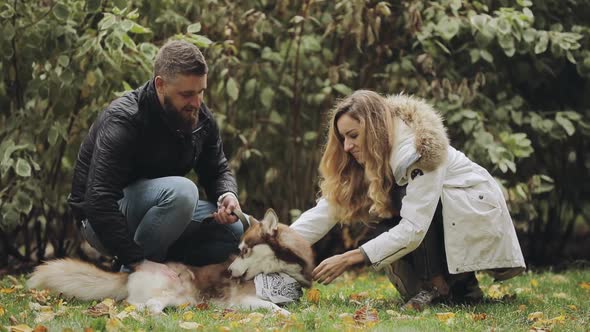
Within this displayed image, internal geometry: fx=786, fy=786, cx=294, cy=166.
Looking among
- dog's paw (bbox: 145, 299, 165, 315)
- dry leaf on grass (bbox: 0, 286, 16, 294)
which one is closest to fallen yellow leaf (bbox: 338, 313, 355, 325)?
dog's paw (bbox: 145, 299, 165, 315)

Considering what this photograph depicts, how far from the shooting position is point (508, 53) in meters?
6.15

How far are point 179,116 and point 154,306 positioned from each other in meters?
1.08

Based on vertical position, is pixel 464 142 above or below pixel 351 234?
above

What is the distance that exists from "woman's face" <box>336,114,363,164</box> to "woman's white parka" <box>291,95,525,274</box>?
0.20 metres

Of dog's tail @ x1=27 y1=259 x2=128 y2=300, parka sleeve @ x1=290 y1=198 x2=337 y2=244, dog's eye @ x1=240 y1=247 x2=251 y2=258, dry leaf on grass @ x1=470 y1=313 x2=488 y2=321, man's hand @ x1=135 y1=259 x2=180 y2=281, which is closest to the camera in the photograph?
dry leaf on grass @ x1=470 y1=313 x2=488 y2=321

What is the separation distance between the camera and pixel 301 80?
21.9 feet

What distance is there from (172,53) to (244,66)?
2297 mm

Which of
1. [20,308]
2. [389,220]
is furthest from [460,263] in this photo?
[20,308]

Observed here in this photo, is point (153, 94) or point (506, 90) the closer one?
point (153, 94)

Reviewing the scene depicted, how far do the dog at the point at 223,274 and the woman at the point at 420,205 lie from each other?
26 centimetres

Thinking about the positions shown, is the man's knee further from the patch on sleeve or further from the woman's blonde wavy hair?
the patch on sleeve

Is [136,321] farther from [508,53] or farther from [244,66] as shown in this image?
[508,53]

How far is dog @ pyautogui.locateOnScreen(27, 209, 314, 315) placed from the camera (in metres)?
4.25

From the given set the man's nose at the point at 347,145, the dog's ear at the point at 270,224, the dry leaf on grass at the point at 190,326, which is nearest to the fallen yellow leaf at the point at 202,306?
the dog's ear at the point at 270,224
